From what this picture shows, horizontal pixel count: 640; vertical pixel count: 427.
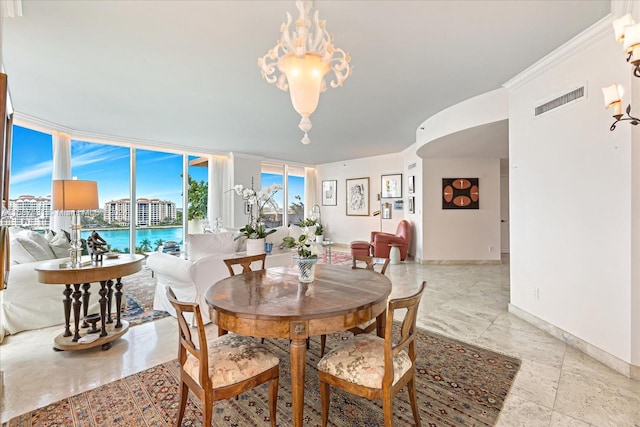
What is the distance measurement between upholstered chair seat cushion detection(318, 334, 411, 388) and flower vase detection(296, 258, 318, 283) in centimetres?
49

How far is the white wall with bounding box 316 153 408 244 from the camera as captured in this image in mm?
7750

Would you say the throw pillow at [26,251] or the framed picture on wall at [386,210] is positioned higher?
the framed picture on wall at [386,210]

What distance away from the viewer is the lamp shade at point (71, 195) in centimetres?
241

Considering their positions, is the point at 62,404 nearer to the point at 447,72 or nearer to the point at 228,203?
the point at 447,72

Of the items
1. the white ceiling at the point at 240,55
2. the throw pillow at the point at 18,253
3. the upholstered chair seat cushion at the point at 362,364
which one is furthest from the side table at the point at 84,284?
the upholstered chair seat cushion at the point at 362,364

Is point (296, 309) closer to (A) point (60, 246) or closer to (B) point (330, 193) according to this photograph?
(A) point (60, 246)

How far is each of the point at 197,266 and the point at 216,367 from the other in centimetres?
168

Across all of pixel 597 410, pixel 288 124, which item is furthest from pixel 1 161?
pixel 597 410

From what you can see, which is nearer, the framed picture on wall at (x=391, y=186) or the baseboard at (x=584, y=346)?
the baseboard at (x=584, y=346)

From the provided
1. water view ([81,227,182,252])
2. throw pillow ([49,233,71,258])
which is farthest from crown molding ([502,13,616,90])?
water view ([81,227,182,252])

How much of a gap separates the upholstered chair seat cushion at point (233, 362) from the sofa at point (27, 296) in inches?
101

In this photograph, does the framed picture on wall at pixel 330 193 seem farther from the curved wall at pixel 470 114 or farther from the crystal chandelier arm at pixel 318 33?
the crystal chandelier arm at pixel 318 33

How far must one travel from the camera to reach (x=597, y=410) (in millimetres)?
1755

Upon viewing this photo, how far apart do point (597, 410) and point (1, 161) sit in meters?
4.12
